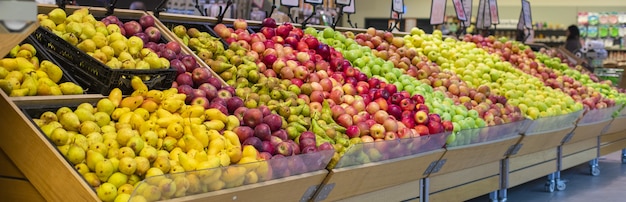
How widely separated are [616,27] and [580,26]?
0.68 meters

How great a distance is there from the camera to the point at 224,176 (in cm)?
243

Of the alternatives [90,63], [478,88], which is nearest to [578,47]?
[478,88]

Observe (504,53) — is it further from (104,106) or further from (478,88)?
(104,106)

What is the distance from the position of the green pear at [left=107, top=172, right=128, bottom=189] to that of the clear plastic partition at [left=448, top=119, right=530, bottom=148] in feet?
6.61

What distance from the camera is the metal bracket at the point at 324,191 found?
118 inches

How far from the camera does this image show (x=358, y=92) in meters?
4.02

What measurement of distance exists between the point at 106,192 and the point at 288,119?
117 cm

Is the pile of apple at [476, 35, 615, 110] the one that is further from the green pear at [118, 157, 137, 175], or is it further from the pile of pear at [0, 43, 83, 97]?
the green pear at [118, 157, 137, 175]

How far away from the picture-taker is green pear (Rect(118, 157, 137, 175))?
2314 millimetres

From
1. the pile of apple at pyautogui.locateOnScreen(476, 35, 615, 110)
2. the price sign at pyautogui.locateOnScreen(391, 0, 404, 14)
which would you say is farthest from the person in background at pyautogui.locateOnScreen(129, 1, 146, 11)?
the pile of apple at pyautogui.locateOnScreen(476, 35, 615, 110)

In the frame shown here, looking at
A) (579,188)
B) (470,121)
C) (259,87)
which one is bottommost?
(579,188)

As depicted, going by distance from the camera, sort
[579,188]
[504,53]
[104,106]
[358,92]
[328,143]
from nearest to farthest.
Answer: [104,106], [328,143], [358,92], [579,188], [504,53]

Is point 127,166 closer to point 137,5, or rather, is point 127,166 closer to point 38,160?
point 38,160

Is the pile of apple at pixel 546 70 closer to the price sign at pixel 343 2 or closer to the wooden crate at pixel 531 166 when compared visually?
the wooden crate at pixel 531 166
